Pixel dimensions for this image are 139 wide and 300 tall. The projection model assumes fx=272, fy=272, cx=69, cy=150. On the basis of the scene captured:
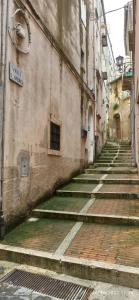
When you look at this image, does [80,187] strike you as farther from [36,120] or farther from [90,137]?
[90,137]

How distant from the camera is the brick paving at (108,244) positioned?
11.6 ft

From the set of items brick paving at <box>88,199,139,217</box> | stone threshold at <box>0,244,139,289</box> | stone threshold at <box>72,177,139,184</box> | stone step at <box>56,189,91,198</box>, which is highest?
stone threshold at <box>72,177,139,184</box>

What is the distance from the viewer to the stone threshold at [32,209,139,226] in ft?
15.5

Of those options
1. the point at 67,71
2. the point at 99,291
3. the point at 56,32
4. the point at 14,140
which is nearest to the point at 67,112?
the point at 67,71

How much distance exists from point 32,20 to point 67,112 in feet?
9.82

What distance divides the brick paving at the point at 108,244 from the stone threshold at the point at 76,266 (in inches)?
6.7

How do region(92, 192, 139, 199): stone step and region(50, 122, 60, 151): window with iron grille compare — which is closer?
region(92, 192, 139, 199): stone step

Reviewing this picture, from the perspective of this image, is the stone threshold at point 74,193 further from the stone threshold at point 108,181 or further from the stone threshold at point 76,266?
the stone threshold at point 76,266

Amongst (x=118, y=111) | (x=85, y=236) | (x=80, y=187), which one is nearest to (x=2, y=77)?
(x=85, y=236)

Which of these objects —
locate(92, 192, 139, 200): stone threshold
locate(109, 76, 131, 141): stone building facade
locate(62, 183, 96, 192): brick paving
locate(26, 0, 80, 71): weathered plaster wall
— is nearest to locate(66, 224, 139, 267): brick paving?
locate(92, 192, 139, 200): stone threshold

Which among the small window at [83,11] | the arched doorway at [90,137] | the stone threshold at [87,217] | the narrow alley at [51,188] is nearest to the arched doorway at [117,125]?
the arched doorway at [90,137]

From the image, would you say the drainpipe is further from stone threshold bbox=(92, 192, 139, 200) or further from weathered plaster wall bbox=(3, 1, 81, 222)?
stone threshold bbox=(92, 192, 139, 200)

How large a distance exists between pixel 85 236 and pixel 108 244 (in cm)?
49

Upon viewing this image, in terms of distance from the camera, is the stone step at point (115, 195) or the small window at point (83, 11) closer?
the stone step at point (115, 195)
